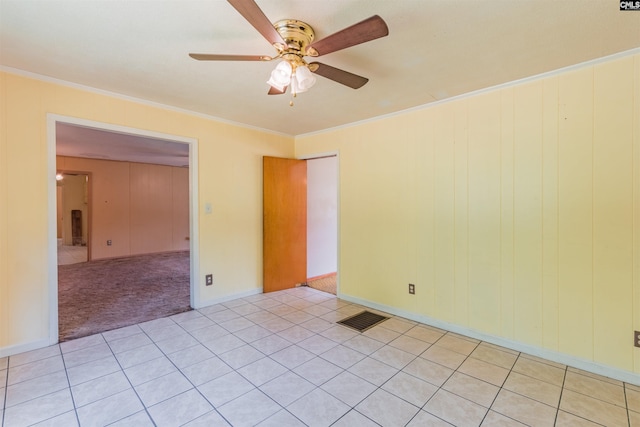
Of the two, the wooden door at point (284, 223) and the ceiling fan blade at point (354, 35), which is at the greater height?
the ceiling fan blade at point (354, 35)

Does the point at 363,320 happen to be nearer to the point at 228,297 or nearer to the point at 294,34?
the point at 228,297

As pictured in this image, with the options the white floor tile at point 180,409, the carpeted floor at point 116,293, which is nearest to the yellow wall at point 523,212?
the white floor tile at point 180,409

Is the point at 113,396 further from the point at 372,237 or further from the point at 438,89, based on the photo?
the point at 438,89

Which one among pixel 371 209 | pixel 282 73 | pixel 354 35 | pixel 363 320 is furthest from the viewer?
pixel 371 209

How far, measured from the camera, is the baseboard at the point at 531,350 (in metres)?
2.03

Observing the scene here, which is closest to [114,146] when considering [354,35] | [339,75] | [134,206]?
[134,206]

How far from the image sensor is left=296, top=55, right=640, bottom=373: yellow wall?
79.7 inches

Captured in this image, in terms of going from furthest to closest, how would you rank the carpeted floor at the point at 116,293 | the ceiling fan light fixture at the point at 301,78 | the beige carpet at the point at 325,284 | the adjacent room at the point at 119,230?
1. the beige carpet at the point at 325,284
2. the adjacent room at the point at 119,230
3. the carpeted floor at the point at 116,293
4. the ceiling fan light fixture at the point at 301,78

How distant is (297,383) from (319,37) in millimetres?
2392

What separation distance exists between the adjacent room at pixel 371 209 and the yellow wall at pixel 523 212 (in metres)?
0.02

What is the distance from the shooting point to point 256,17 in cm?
130

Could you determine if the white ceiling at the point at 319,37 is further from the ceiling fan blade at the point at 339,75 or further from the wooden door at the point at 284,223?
the wooden door at the point at 284,223

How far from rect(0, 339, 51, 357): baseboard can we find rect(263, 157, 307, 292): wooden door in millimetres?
2307

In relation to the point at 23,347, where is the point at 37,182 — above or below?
above
